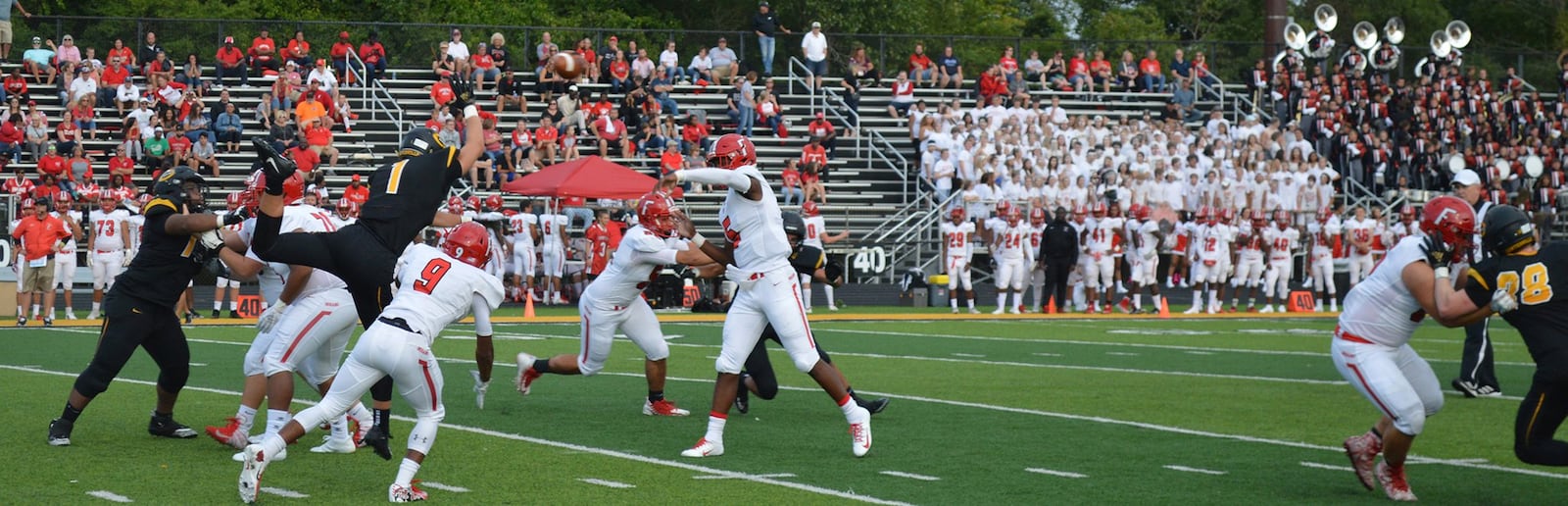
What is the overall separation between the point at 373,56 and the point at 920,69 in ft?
32.8

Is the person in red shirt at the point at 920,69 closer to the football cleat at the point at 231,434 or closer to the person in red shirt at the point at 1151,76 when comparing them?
the person in red shirt at the point at 1151,76

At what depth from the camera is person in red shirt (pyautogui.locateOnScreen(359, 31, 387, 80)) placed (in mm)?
29812

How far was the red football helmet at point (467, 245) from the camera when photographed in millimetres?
7832

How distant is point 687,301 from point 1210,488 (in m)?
16.7

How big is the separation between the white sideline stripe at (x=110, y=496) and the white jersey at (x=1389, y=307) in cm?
524

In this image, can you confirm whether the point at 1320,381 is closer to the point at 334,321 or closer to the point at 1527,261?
the point at 1527,261

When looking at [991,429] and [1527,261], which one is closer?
[1527,261]

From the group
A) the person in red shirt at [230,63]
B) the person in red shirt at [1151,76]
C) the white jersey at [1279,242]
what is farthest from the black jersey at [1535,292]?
the person in red shirt at [1151,76]

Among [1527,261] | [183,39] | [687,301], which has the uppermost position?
[183,39]

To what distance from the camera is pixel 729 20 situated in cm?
4422

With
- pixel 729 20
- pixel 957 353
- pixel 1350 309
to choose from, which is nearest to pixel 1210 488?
pixel 1350 309

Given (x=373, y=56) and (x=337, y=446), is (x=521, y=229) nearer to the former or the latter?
(x=373, y=56)

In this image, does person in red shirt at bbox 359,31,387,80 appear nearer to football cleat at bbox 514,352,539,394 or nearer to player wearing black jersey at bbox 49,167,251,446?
football cleat at bbox 514,352,539,394

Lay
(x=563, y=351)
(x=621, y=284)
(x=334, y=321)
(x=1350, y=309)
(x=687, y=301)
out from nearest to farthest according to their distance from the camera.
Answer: (x=1350, y=309) < (x=334, y=321) < (x=621, y=284) < (x=563, y=351) < (x=687, y=301)
